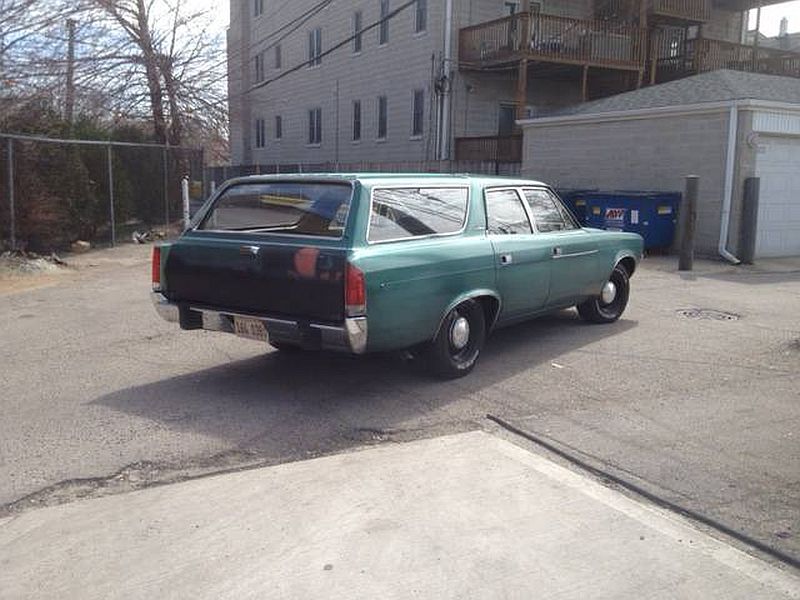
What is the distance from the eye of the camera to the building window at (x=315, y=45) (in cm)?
3203

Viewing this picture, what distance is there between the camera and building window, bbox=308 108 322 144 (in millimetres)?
32938

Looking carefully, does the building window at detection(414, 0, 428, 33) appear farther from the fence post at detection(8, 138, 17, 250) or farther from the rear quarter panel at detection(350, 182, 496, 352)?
the rear quarter panel at detection(350, 182, 496, 352)

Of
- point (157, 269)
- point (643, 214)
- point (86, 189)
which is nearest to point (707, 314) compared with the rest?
point (643, 214)

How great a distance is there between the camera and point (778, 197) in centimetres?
1527

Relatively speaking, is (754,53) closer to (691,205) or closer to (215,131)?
(691,205)

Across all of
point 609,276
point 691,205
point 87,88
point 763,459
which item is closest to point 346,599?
point 763,459

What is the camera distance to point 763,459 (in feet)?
15.3

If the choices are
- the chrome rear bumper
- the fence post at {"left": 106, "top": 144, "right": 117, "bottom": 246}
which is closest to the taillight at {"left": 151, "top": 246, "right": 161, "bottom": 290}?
the chrome rear bumper

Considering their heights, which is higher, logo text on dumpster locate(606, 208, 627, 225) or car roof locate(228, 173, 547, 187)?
car roof locate(228, 173, 547, 187)

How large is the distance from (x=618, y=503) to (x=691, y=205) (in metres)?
10.9

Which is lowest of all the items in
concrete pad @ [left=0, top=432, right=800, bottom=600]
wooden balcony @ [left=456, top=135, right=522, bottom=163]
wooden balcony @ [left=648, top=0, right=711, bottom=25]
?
concrete pad @ [left=0, top=432, right=800, bottom=600]

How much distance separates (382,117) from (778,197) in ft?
52.6

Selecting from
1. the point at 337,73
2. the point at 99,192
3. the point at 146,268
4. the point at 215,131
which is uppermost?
the point at 337,73

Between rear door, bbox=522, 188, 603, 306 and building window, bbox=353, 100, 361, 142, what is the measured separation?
23.1 metres
